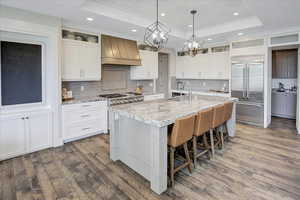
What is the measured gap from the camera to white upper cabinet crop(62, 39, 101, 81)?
3.93m

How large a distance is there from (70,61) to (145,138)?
2697 mm

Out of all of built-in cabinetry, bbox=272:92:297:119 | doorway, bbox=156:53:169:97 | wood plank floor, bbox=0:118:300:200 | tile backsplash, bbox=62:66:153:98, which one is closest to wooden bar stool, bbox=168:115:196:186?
wood plank floor, bbox=0:118:300:200

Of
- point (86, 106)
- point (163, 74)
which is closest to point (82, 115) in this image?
point (86, 106)

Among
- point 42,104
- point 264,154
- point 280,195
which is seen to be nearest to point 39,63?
point 42,104

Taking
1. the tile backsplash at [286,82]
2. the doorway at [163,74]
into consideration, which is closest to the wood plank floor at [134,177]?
the tile backsplash at [286,82]

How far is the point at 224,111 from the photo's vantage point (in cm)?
336

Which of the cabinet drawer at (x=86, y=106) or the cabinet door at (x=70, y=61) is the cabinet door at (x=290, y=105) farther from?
the cabinet door at (x=70, y=61)

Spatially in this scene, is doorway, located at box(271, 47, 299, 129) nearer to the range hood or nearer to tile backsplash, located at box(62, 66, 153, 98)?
tile backsplash, located at box(62, 66, 153, 98)

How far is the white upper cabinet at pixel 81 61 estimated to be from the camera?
3.93 m

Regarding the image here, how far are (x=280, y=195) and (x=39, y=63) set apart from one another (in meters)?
4.47

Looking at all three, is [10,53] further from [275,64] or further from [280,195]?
[275,64]

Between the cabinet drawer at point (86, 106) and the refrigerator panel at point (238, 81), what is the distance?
12.8ft

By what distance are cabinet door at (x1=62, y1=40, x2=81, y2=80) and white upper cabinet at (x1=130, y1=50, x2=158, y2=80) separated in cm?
→ 185

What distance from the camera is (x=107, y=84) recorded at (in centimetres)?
510
